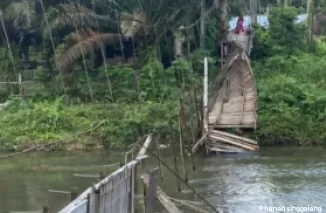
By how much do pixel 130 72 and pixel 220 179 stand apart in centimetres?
888

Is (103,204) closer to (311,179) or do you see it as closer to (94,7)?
(311,179)

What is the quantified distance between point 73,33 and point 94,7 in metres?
3.10

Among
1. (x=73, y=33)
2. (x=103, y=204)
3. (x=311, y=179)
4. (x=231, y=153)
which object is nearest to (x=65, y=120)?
(x=73, y=33)

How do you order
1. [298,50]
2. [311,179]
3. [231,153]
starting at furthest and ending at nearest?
[298,50] → [231,153] → [311,179]

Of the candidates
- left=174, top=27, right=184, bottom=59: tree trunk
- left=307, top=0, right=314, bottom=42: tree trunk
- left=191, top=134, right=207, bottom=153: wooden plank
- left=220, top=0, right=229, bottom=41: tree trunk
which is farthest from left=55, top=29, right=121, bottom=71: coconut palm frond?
left=307, top=0, right=314, bottom=42: tree trunk

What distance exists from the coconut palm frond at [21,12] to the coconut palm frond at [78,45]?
1921 millimetres

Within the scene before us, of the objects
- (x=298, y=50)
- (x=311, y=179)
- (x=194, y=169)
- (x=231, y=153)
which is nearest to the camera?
(x=311, y=179)

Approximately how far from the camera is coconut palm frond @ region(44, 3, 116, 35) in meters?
25.8

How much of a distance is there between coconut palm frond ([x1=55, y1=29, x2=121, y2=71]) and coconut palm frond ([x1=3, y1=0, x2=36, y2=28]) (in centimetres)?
192

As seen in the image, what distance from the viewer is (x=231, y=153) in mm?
21516

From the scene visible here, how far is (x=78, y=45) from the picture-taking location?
2484 cm

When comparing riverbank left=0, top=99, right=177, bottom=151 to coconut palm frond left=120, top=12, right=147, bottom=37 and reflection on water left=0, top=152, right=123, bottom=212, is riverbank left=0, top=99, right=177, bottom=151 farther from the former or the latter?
coconut palm frond left=120, top=12, right=147, bottom=37

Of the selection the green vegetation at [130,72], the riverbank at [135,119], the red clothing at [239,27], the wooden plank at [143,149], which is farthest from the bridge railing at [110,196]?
the red clothing at [239,27]

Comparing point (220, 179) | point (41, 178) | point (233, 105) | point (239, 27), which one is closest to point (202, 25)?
point (239, 27)
